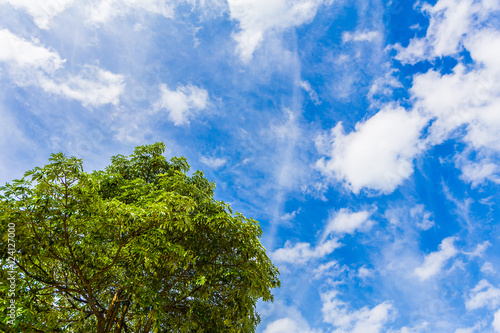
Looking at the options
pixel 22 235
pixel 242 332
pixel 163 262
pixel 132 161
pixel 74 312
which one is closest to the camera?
pixel 22 235

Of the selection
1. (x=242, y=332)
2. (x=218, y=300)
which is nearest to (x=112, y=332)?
(x=218, y=300)

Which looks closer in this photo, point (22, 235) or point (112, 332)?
point (22, 235)

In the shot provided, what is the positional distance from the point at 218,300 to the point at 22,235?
6325 mm

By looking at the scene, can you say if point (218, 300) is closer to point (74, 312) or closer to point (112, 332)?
point (112, 332)

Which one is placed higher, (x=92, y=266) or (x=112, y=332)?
(x=92, y=266)

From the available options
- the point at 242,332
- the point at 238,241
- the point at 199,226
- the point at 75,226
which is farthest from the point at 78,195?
the point at 242,332

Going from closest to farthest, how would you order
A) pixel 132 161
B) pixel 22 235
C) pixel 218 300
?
pixel 22 235
pixel 218 300
pixel 132 161

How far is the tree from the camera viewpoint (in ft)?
23.2

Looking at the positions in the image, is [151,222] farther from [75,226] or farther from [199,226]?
[199,226]

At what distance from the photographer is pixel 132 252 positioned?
302 inches

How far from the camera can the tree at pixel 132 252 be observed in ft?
23.2

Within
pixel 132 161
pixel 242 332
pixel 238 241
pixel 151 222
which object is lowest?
pixel 242 332

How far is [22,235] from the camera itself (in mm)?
7176

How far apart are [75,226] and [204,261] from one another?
13.7 ft
